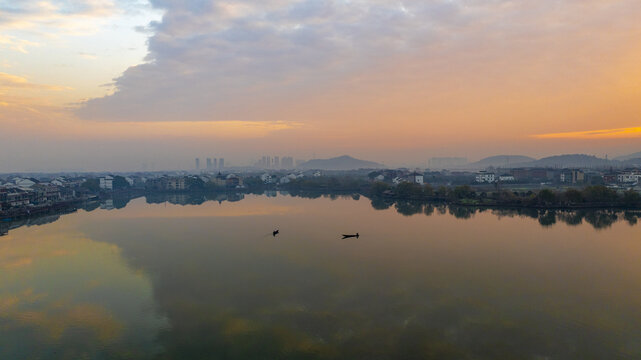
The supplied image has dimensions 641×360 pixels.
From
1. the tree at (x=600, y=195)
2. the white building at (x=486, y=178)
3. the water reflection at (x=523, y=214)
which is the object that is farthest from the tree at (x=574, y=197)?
the white building at (x=486, y=178)

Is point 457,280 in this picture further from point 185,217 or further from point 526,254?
point 185,217

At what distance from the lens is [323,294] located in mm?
5062

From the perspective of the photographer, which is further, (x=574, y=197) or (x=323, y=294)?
(x=574, y=197)

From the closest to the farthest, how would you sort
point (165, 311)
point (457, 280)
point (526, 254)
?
point (165, 311) < point (457, 280) < point (526, 254)

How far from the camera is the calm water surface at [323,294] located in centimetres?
366

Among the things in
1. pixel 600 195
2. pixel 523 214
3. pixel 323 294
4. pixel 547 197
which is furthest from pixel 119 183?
pixel 600 195

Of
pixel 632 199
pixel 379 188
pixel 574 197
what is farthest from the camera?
pixel 379 188

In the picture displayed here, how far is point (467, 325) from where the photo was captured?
4.07 metres

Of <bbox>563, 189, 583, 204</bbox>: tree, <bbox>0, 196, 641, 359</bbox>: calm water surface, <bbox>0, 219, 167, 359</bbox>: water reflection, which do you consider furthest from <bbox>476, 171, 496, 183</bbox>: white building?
<bbox>0, 219, 167, 359</bbox>: water reflection

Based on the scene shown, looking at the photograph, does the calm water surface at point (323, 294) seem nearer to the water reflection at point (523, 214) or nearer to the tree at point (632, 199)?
the water reflection at point (523, 214)

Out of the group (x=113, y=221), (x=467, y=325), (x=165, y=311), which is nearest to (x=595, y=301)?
(x=467, y=325)

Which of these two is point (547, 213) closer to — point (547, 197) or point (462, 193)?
point (547, 197)

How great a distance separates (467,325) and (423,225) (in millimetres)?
6642

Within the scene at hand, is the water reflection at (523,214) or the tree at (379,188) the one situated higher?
the tree at (379,188)
